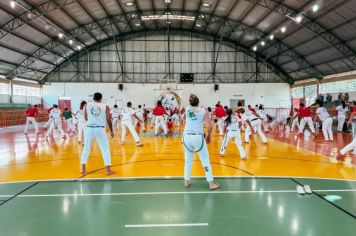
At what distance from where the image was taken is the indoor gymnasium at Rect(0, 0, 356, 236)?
4.84 m

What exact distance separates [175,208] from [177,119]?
20753 millimetres

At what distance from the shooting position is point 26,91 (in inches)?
1403

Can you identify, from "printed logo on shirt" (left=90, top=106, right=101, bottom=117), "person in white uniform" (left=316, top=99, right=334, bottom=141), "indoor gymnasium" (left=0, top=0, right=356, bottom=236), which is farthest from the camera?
"person in white uniform" (left=316, top=99, right=334, bottom=141)

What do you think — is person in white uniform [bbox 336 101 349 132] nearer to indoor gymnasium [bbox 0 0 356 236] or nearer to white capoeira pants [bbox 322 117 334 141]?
indoor gymnasium [bbox 0 0 356 236]

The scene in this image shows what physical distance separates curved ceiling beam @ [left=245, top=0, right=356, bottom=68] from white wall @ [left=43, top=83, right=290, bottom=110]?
1243cm

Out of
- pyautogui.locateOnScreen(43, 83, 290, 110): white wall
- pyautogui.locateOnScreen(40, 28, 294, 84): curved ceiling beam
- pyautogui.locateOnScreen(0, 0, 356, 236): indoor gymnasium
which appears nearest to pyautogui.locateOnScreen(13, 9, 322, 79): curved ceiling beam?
pyautogui.locateOnScreen(0, 0, 356, 236): indoor gymnasium

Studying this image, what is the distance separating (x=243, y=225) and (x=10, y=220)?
11.8 ft

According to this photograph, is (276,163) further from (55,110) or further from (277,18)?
(277,18)

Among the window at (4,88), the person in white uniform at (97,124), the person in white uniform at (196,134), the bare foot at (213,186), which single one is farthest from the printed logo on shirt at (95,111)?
the window at (4,88)

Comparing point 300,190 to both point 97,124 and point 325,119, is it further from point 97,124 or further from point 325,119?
point 325,119

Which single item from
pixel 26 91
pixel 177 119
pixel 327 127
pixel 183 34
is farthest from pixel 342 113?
pixel 26 91

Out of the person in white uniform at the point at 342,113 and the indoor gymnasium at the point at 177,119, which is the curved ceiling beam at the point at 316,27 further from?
the person in white uniform at the point at 342,113

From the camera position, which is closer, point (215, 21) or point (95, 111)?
point (95, 111)

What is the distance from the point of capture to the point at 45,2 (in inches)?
920
